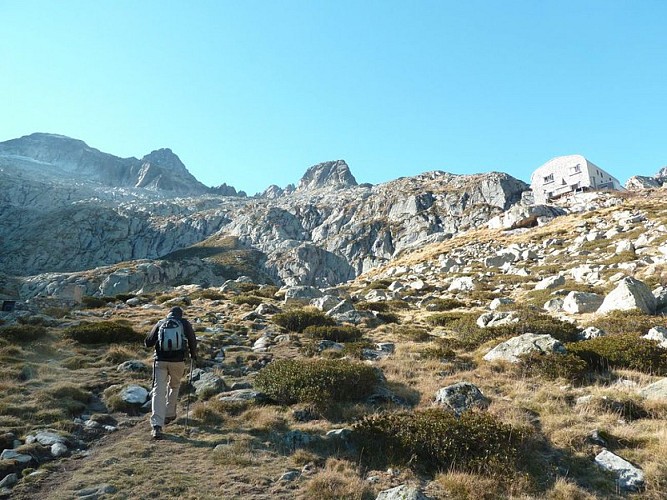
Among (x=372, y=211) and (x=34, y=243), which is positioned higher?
(x=372, y=211)

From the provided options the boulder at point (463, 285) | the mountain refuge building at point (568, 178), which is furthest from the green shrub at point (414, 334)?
the mountain refuge building at point (568, 178)

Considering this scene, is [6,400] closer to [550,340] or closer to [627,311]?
[550,340]

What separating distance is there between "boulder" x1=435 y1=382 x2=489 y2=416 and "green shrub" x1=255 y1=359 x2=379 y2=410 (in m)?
1.78

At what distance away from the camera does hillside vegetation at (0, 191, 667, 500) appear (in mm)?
6062

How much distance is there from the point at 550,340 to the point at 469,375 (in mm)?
3024

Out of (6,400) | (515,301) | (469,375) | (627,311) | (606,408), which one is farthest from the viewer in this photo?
(515,301)

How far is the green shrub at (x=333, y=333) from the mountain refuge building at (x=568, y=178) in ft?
270

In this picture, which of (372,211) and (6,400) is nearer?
(6,400)

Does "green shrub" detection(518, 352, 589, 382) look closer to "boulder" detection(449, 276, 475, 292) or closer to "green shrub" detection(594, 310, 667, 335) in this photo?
"green shrub" detection(594, 310, 667, 335)

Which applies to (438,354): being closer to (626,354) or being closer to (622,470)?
(626,354)

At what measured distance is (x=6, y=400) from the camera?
8.77 meters

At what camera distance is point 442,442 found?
6840 millimetres

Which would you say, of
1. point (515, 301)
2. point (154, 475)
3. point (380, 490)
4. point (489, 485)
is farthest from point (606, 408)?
point (515, 301)

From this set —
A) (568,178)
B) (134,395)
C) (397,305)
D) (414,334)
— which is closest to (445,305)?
(397,305)
